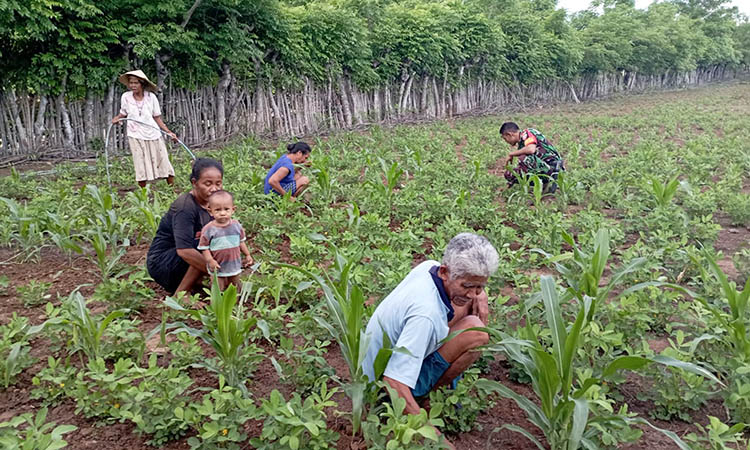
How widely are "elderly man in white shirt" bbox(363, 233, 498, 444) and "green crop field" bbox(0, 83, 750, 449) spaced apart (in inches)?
4.2

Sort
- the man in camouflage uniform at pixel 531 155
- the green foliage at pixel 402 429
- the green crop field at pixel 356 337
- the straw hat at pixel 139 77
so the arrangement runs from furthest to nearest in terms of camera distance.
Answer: the man in camouflage uniform at pixel 531 155 < the straw hat at pixel 139 77 < the green crop field at pixel 356 337 < the green foliage at pixel 402 429

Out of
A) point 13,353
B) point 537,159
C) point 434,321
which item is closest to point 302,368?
point 434,321

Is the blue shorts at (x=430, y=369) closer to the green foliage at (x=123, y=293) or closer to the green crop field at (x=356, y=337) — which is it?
the green crop field at (x=356, y=337)

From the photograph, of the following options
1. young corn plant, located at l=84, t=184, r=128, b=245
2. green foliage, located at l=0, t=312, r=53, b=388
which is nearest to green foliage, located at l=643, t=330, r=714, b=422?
green foliage, located at l=0, t=312, r=53, b=388

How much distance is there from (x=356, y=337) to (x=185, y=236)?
179 centimetres

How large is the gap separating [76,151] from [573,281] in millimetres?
9287

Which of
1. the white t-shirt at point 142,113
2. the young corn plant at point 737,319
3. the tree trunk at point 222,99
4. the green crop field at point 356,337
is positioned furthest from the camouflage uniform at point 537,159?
the tree trunk at point 222,99

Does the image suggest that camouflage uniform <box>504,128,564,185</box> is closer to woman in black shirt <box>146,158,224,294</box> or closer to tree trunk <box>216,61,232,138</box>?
woman in black shirt <box>146,158,224,294</box>

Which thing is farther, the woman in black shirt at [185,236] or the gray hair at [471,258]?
the woman in black shirt at [185,236]

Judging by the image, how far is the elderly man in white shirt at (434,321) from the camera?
2.15 meters

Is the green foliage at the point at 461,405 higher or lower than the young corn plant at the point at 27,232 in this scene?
lower

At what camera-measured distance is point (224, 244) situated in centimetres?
352

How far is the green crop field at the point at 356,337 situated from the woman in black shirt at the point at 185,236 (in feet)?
0.59

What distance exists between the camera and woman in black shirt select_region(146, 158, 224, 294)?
3584mm
